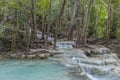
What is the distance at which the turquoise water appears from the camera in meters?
10.2

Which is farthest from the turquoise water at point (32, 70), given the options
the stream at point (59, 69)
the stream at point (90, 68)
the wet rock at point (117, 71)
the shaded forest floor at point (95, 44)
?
the wet rock at point (117, 71)

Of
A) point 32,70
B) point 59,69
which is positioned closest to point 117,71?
point 59,69

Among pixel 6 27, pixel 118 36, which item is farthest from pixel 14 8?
pixel 118 36

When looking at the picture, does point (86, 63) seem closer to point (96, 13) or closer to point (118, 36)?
point (118, 36)

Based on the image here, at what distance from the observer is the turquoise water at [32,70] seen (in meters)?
10.2

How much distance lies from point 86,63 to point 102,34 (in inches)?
458

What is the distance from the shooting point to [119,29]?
73.6 feet

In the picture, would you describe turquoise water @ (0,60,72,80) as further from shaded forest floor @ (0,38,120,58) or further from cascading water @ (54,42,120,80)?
shaded forest floor @ (0,38,120,58)

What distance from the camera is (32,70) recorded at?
11.6 m

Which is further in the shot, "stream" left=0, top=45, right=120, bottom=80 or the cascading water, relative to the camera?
the cascading water

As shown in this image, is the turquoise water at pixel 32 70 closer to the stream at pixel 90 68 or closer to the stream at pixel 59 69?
the stream at pixel 59 69

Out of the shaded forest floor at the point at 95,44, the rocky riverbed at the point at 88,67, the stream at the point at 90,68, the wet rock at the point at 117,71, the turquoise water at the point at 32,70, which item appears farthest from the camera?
the shaded forest floor at the point at 95,44

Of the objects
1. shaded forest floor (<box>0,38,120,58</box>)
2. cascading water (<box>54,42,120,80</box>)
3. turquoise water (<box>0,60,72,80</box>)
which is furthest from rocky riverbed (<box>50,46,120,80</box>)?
shaded forest floor (<box>0,38,120,58</box>)

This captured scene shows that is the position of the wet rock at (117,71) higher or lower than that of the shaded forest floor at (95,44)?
lower
